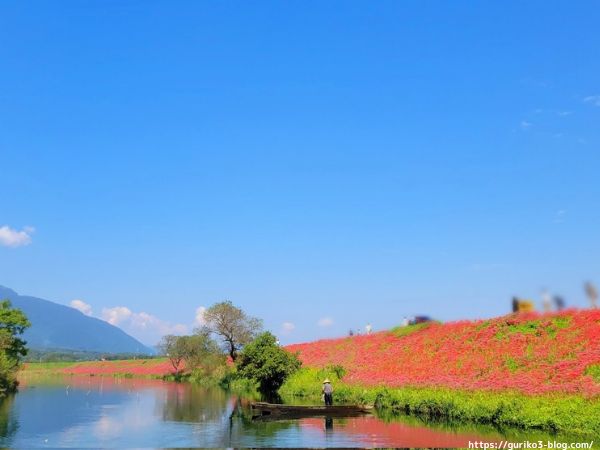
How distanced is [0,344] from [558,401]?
192 feet

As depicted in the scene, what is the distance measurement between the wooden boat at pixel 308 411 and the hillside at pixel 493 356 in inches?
368

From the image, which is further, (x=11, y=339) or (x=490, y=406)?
(x=11, y=339)

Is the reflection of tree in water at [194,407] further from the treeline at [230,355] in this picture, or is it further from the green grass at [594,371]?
the green grass at [594,371]

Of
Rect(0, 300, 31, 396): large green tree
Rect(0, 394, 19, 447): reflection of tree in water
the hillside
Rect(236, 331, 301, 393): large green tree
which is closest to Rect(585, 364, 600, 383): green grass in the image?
the hillside

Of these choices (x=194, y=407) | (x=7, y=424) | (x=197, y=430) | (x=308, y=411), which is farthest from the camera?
(x=194, y=407)

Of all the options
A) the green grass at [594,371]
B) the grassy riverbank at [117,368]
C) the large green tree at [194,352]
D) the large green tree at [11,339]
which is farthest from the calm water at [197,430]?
the grassy riverbank at [117,368]

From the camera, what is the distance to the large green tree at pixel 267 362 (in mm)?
63562

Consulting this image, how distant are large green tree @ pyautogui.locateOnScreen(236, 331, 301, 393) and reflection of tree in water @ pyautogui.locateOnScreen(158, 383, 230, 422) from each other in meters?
4.15

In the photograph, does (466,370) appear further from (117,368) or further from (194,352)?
(117,368)

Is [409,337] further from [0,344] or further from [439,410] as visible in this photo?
[0,344]

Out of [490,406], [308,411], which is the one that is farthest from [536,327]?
[308,411]

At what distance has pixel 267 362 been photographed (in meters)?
63.2

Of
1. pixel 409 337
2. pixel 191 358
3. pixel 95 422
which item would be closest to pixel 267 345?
pixel 409 337

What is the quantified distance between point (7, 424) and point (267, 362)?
27.8 m
